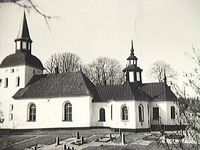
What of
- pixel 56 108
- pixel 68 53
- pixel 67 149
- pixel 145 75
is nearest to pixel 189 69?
pixel 145 75

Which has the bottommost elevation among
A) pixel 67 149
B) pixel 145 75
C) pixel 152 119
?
pixel 67 149

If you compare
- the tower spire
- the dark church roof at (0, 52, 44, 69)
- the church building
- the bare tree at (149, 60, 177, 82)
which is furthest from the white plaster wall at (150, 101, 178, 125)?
the tower spire

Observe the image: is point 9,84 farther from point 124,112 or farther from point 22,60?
point 124,112

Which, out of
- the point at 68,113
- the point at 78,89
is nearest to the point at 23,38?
the point at 68,113

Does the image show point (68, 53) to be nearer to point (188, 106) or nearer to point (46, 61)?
point (46, 61)

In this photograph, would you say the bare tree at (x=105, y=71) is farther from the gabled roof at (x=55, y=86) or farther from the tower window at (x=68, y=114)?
the tower window at (x=68, y=114)

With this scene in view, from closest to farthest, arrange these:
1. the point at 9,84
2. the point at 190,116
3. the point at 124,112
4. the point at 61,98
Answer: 1. the point at 190,116
2. the point at 9,84
3. the point at 61,98
4. the point at 124,112

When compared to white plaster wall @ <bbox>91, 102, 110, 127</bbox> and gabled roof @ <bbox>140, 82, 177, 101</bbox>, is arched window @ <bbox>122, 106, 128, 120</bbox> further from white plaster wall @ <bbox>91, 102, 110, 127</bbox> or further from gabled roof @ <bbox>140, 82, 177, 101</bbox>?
gabled roof @ <bbox>140, 82, 177, 101</bbox>
